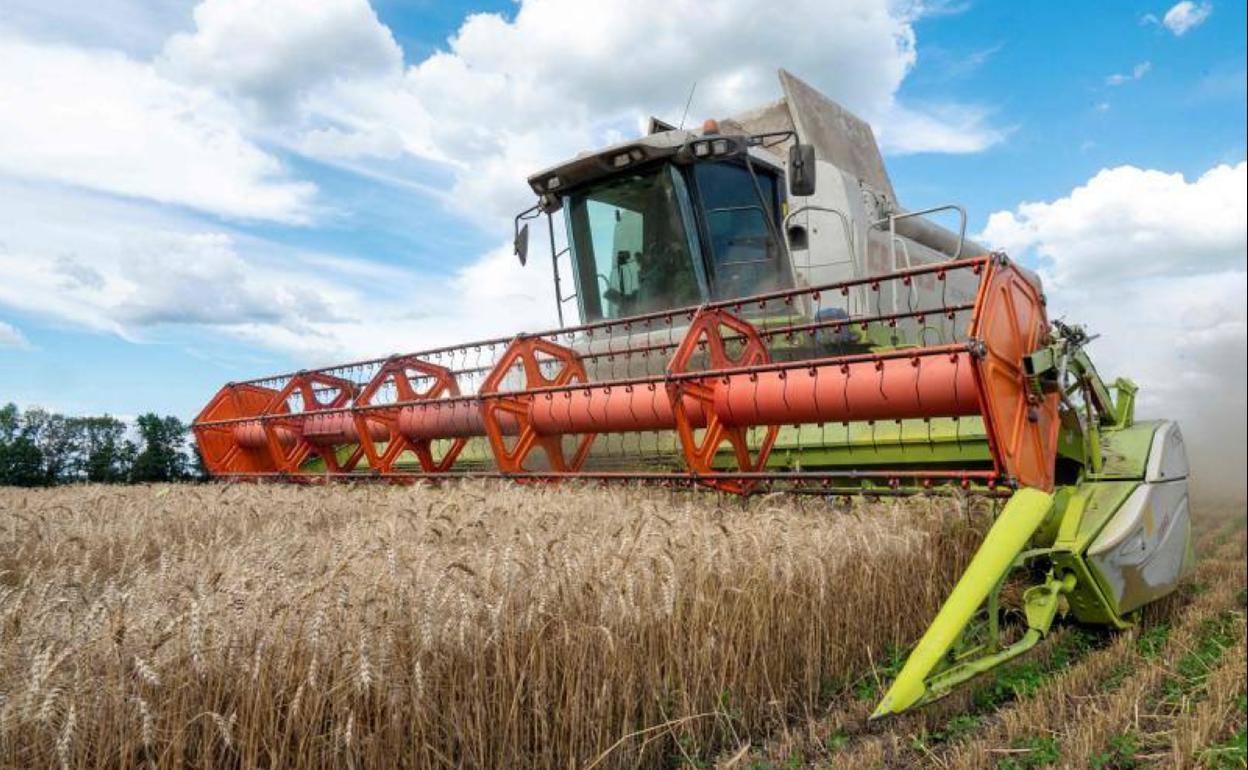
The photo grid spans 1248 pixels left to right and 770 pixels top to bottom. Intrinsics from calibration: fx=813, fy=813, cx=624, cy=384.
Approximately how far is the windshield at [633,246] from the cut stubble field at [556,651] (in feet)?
7.28

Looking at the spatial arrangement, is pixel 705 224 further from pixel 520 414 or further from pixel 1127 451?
pixel 1127 451

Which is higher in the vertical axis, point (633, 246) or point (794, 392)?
point (633, 246)

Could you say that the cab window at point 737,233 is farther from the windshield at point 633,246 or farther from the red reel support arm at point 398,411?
the red reel support arm at point 398,411

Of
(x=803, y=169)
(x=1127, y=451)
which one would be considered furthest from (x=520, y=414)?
(x=1127, y=451)

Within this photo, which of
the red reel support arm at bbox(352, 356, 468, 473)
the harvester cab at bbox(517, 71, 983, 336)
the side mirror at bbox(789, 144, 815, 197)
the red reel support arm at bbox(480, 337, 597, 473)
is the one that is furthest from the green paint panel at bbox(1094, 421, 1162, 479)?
the red reel support arm at bbox(352, 356, 468, 473)

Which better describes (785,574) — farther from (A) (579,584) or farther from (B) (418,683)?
(B) (418,683)

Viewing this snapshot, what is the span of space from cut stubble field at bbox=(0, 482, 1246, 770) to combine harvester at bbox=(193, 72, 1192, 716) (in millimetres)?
240

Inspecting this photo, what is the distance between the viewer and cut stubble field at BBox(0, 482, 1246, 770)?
4.91 ft

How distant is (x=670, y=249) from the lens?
5.44 meters

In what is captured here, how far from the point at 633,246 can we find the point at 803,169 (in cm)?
141

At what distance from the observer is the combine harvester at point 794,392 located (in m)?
3.18

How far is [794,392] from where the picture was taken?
3682 mm

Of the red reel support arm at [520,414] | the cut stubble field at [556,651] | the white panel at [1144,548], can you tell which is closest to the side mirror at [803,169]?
the red reel support arm at [520,414]

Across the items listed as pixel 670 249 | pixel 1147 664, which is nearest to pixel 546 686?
pixel 1147 664
